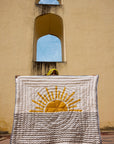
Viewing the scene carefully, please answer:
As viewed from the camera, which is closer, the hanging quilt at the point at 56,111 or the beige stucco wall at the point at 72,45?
the hanging quilt at the point at 56,111

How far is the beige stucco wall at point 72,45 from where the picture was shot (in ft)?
12.8

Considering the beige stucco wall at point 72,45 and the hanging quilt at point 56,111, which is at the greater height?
the beige stucco wall at point 72,45

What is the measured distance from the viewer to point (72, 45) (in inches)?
178

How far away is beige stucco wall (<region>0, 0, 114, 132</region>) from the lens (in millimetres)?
3911

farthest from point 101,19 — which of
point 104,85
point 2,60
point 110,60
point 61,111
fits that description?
point 61,111

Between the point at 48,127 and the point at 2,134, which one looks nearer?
the point at 48,127

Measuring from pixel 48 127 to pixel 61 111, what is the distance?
302 mm

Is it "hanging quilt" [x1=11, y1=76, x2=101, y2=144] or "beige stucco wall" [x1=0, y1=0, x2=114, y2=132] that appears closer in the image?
"hanging quilt" [x1=11, y1=76, x2=101, y2=144]

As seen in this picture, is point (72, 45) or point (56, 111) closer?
point (56, 111)

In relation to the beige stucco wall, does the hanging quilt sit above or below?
below

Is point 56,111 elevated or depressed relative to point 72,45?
depressed

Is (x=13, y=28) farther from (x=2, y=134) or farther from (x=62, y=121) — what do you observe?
(x=62, y=121)

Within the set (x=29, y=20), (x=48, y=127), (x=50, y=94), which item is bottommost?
(x=48, y=127)

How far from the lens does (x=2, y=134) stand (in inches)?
140
